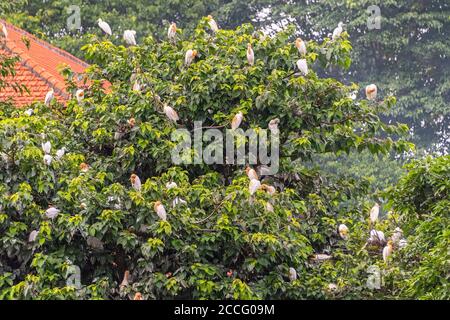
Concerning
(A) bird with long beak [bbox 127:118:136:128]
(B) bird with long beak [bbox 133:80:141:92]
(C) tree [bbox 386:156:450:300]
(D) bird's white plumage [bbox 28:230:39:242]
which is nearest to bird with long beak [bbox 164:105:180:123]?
(A) bird with long beak [bbox 127:118:136:128]

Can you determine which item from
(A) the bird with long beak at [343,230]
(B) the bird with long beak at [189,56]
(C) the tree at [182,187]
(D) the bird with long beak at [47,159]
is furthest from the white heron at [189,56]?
(D) the bird with long beak at [47,159]

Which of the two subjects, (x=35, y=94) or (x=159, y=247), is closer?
(x=159, y=247)

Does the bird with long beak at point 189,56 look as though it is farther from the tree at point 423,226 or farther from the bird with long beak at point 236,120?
the tree at point 423,226

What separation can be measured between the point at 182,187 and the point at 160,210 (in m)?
0.64

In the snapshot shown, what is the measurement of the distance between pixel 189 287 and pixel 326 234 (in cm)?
207

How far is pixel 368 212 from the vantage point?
12.3 metres

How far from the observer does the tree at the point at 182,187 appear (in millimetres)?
9320

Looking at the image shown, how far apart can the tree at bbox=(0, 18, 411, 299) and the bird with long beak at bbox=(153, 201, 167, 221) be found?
63 millimetres

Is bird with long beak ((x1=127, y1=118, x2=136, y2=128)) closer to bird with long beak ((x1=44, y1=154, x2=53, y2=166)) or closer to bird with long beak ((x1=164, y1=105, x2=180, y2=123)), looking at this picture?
bird with long beak ((x1=164, y1=105, x2=180, y2=123))

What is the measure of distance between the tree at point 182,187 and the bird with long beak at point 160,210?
63 millimetres

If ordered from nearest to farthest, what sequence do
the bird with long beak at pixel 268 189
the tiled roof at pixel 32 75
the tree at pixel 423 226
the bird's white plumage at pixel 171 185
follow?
the tree at pixel 423 226, the bird's white plumage at pixel 171 185, the bird with long beak at pixel 268 189, the tiled roof at pixel 32 75
